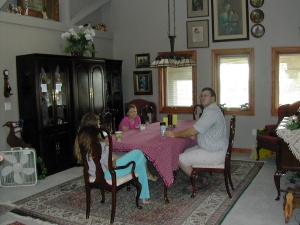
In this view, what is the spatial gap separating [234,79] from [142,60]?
197 cm

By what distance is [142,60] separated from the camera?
7.33 meters

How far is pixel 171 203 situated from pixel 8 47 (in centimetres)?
328

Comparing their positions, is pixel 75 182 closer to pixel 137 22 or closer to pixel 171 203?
pixel 171 203

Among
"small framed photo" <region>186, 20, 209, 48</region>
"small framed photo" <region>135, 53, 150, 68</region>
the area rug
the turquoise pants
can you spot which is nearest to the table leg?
the area rug

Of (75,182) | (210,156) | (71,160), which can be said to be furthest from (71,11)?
(210,156)

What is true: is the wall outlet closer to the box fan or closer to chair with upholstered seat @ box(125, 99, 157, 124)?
the box fan

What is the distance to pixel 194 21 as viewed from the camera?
6734mm

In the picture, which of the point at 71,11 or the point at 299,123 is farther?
the point at 71,11

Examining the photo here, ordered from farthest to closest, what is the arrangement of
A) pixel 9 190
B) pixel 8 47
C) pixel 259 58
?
pixel 259 58 → pixel 8 47 → pixel 9 190

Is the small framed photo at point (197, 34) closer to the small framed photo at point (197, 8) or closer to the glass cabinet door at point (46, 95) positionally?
the small framed photo at point (197, 8)

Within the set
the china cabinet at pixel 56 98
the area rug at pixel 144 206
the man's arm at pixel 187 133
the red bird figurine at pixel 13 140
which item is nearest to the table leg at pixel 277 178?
the area rug at pixel 144 206

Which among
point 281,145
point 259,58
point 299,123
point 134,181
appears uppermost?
point 259,58

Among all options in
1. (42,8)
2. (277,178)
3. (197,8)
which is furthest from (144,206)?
(197,8)

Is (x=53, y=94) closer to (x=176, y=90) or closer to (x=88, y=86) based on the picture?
(x=88, y=86)
